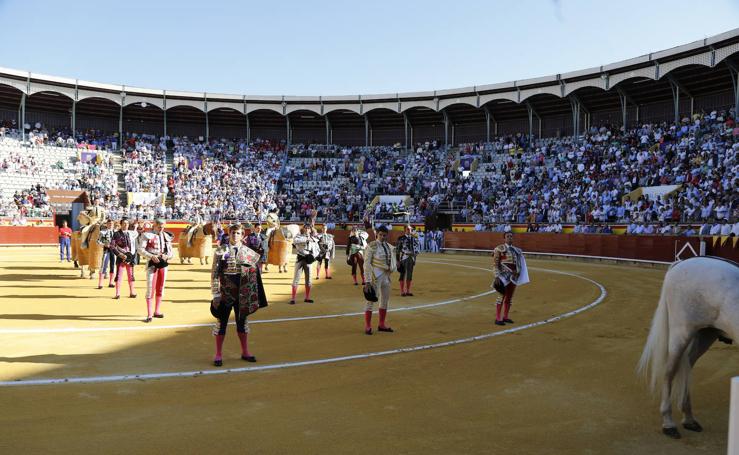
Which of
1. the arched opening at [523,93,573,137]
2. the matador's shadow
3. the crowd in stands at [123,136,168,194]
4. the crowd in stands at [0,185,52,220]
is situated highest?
the arched opening at [523,93,573,137]

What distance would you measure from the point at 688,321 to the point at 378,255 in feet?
17.0

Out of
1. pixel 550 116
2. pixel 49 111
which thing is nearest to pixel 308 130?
pixel 49 111

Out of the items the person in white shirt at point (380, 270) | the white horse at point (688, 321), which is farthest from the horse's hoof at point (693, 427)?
the person in white shirt at point (380, 270)

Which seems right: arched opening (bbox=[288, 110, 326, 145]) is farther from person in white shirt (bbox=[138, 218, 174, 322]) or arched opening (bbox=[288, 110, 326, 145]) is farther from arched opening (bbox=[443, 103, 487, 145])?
person in white shirt (bbox=[138, 218, 174, 322])

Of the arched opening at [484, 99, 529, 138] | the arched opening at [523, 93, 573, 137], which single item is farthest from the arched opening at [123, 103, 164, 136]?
the arched opening at [523, 93, 573, 137]

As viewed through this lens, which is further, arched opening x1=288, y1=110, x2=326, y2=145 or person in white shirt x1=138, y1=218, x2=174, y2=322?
arched opening x1=288, y1=110, x2=326, y2=145

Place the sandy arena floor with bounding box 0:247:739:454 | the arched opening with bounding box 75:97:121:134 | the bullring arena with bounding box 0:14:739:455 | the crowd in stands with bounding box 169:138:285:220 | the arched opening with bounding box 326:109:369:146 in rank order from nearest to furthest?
the sandy arena floor with bounding box 0:247:739:454 < the bullring arena with bounding box 0:14:739:455 < the crowd in stands with bounding box 169:138:285:220 < the arched opening with bounding box 75:97:121:134 < the arched opening with bounding box 326:109:369:146

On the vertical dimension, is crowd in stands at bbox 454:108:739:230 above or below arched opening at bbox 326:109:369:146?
below

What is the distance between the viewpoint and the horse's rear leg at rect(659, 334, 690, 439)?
4777 mm

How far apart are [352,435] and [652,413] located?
297 cm

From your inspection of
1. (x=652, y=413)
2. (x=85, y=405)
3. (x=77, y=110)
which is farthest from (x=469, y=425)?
(x=77, y=110)

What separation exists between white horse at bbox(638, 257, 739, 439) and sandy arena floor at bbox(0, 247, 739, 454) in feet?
1.08

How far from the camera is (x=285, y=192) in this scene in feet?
145

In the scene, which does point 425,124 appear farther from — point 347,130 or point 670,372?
point 670,372
